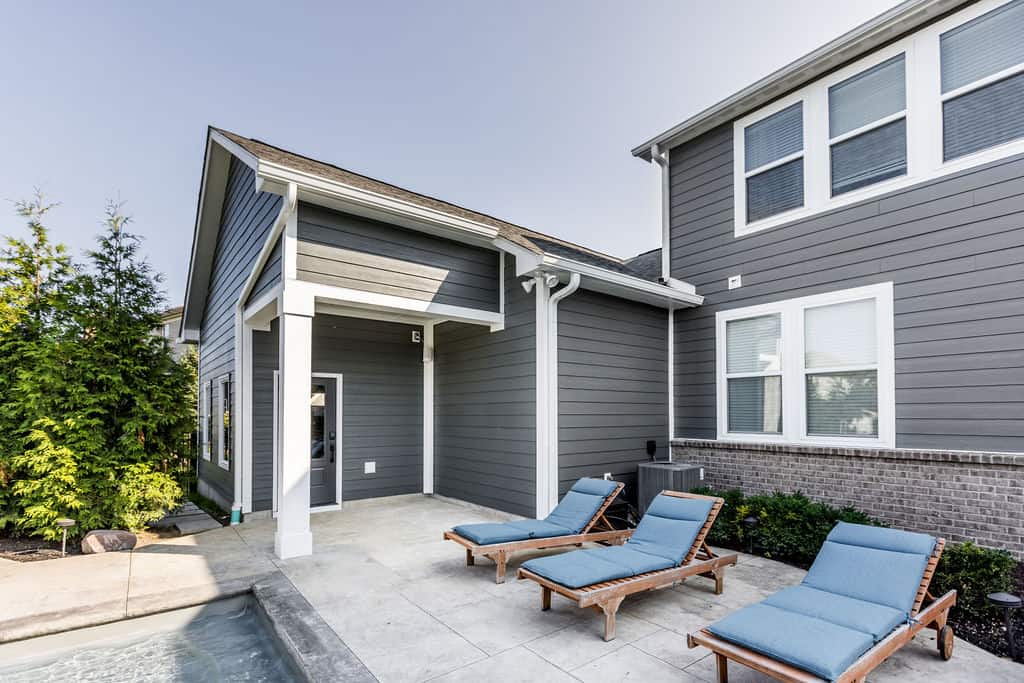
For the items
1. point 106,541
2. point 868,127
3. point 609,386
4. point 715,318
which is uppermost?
point 868,127

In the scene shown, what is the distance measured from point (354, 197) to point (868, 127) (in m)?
5.80

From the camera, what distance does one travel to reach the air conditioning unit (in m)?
6.48

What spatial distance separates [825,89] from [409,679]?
739cm

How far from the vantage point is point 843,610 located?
10.1 feet

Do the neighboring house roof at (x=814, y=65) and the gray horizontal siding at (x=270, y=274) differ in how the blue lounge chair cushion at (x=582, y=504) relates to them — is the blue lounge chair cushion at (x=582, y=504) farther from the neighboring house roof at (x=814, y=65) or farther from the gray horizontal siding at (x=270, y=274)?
the neighboring house roof at (x=814, y=65)

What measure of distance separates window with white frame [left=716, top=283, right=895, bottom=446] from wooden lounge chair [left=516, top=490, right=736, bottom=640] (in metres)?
2.42

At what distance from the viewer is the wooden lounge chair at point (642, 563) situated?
3.58m

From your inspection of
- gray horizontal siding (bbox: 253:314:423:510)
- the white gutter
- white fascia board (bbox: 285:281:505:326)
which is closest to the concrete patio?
gray horizontal siding (bbox: 253:314:423:510)

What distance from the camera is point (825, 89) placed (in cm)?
626

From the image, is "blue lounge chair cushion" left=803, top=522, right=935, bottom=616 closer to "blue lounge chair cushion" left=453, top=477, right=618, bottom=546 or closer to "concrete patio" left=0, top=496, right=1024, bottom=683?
"concrete patio" left=0, top=496, right=1024, bottom=683

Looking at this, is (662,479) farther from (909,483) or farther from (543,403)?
(909,483)

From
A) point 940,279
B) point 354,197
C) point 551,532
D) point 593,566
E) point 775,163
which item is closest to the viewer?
point 593,566

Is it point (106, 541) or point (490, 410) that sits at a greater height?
point (490, 410)

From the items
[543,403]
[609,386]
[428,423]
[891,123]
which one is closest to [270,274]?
[428,423]
